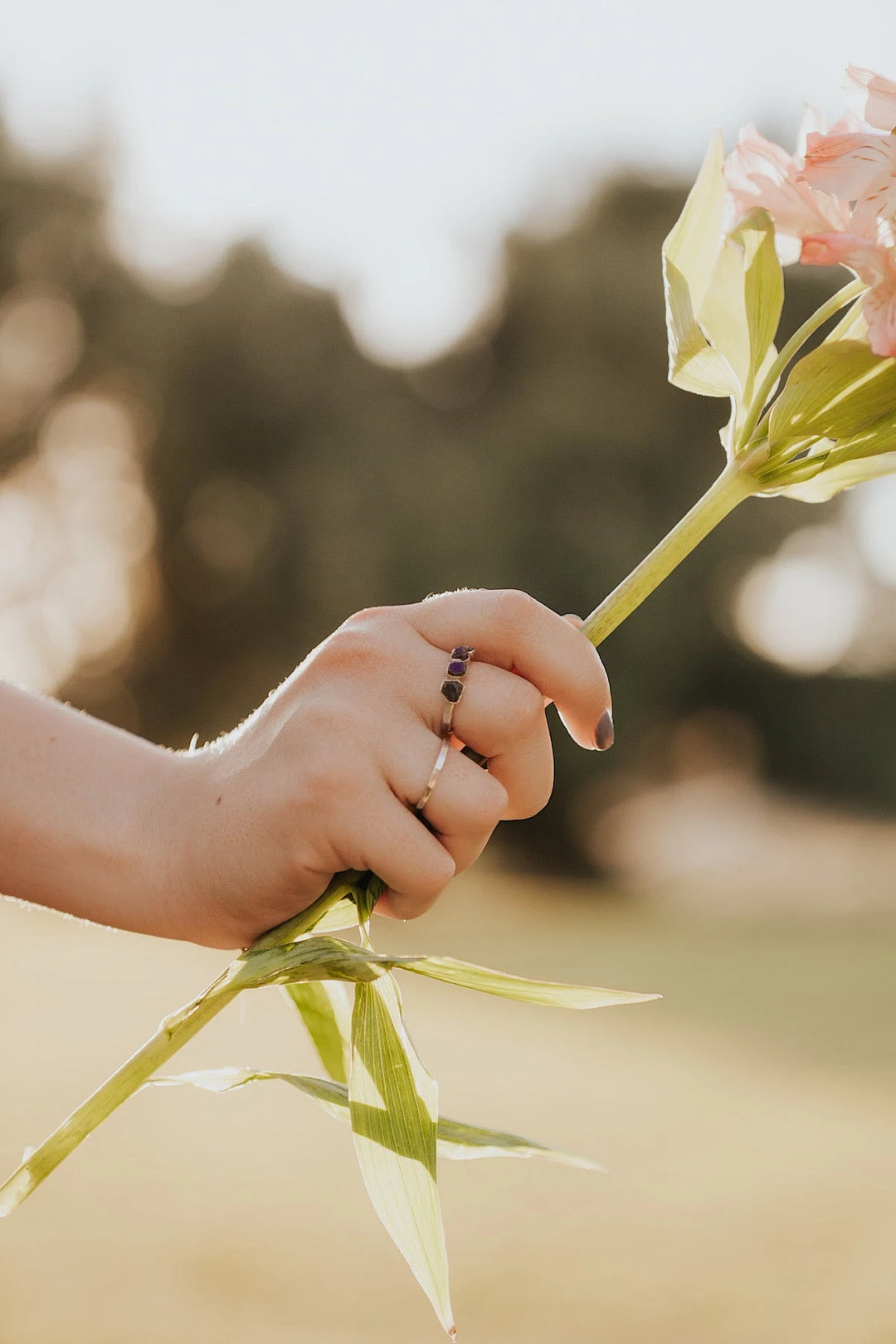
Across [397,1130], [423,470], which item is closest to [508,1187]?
[397,1130]

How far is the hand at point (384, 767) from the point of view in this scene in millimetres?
533

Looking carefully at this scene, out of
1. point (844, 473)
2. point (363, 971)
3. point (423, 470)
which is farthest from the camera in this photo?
point (423, 470)

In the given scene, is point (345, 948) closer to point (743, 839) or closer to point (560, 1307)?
point (560, 1307)

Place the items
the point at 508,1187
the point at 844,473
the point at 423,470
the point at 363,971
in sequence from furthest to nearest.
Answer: the point at 423,470 → the point at 508,1187 → the point at 844,473 → the point at 363,971

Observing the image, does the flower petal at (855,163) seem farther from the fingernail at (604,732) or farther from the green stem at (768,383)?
the fingernail at (604,732)

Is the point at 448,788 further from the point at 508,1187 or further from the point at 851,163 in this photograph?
the point at 508,1187

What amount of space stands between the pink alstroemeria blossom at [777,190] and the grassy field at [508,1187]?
2462mm

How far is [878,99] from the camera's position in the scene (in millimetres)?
552

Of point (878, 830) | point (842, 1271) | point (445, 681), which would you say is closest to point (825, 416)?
point (445, 681)

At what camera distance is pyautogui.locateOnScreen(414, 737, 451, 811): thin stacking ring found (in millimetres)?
533

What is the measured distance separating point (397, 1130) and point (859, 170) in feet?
1.52

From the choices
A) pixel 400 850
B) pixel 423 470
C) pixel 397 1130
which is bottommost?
pixel 397 1130

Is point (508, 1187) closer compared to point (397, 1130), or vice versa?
point (397, 1130)

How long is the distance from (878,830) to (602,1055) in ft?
17.4
